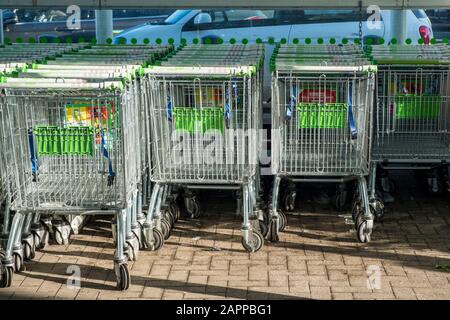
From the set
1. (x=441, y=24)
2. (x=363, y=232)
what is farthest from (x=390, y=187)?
(x=441, y=24)

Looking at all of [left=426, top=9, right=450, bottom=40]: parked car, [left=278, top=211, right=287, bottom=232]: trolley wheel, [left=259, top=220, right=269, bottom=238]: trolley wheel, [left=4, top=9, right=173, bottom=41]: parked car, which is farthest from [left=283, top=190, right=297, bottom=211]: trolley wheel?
[left=426, top=9, right=450, bottom=40]: parked car

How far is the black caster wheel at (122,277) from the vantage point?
214 inches

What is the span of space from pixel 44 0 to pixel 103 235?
118 inches

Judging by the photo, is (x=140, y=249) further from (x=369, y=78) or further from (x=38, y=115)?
(x=369, y=78)

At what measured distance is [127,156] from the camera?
5609 mm

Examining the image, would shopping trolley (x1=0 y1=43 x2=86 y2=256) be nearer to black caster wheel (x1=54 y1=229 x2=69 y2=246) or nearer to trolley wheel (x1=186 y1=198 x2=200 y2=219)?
black caster wheel (x1=54 y1=229 x2=69 y2=246)

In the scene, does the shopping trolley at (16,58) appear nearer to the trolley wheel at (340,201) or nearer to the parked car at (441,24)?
the trolley wheel at (340,201)

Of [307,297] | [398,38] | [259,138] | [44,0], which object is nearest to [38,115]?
[259,138]

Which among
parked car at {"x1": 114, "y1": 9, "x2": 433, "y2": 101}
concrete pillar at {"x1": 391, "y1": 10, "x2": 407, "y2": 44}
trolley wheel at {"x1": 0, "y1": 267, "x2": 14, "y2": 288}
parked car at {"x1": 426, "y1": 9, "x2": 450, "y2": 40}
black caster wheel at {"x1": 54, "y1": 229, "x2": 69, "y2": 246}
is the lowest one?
black caster wheel at {"x1": 54, "y1": 229, "x2": 69, "y2": 246}

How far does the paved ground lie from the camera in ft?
17.8

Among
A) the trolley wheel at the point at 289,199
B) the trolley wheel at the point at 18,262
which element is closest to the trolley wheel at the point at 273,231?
the trolley wheel at the point at 289,199

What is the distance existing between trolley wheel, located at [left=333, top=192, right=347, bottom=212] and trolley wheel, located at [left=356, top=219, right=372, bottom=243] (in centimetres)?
83

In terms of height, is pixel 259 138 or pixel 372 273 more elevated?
pixel 259 138

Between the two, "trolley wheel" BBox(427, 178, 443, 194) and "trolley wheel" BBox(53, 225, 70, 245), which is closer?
"trolley wheel" BBox(53, 225, 70, 245)
